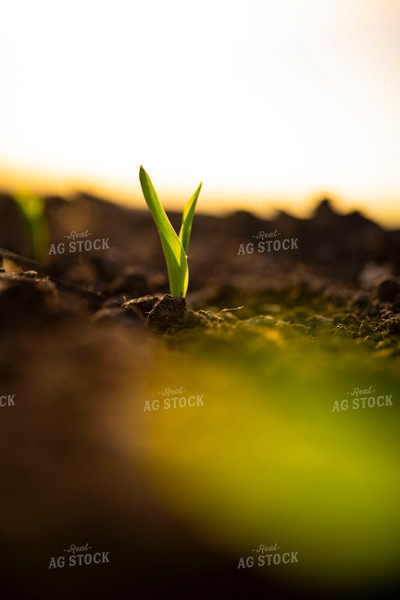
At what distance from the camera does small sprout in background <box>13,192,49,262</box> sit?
234 centimetres

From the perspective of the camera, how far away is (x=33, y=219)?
2.39 metres

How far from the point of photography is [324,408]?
3.04 ft

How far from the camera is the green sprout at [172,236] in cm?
130
